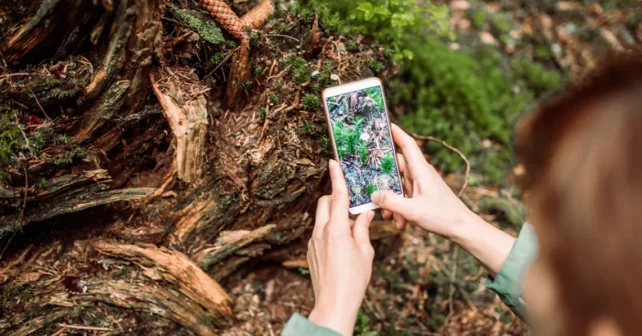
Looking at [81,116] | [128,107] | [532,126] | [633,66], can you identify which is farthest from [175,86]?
[633,66]

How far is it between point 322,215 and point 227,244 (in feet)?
3.20

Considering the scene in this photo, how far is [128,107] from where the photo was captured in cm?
292

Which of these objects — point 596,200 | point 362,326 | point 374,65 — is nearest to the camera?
point 596,200

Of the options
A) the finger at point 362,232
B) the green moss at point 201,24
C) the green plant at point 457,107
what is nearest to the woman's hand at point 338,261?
the finger at point 362,232

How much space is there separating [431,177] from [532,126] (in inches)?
54.0

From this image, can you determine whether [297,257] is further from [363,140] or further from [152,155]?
[152,155]

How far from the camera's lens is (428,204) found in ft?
9.37

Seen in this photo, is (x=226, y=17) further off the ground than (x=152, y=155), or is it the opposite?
(x=226, y=17)

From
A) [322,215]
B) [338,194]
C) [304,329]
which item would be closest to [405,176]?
[338,194]

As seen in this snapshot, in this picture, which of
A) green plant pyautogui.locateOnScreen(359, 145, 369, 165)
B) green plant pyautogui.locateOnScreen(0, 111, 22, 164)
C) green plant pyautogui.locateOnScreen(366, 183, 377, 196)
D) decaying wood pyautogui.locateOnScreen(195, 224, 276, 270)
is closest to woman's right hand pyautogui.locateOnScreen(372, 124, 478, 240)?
green plant pyautogui.locateOnScreen(366, 183, 377, 196)

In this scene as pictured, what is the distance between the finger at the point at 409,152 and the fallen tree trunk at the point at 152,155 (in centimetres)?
52

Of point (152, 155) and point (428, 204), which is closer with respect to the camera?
point (428, 204)

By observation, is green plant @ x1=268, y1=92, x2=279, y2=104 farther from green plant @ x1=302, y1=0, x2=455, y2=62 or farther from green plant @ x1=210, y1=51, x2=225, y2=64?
green plant @ x1=302, y1=0, x2=455, y2=62

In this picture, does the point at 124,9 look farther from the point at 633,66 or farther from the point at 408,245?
the point at 408,245
